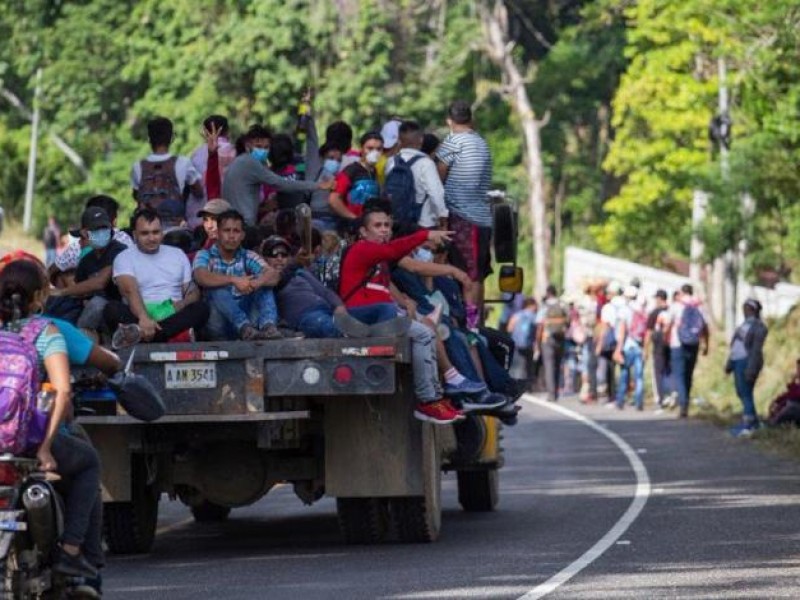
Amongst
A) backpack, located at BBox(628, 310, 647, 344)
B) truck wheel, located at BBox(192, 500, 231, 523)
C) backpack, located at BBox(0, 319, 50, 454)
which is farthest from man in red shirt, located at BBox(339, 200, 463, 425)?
backpack, located at BBox(628, 310, 647, 344)

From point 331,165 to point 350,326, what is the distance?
13.6 feet

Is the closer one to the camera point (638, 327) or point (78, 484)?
point (78, 484)

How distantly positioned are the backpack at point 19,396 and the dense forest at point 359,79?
35731 millimetres

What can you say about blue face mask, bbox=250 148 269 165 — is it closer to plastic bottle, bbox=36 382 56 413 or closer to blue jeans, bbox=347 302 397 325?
blue jeans, bbox=347 302 397 325

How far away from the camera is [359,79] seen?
58.8 metres

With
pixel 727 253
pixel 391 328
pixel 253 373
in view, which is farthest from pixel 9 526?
pixel 727 253

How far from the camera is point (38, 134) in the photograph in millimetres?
70438

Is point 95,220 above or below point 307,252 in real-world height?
above

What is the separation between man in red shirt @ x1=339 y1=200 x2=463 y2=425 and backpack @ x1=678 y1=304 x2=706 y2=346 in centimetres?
1801

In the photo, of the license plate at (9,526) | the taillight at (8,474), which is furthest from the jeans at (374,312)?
the license plate at (9,526)

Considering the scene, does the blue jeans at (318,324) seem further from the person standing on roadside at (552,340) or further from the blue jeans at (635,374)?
the person standing on roadside at (552,340)

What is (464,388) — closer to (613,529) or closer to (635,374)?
(613,529)

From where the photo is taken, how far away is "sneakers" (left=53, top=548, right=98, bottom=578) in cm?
1095

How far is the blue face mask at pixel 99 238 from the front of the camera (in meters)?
16.5
